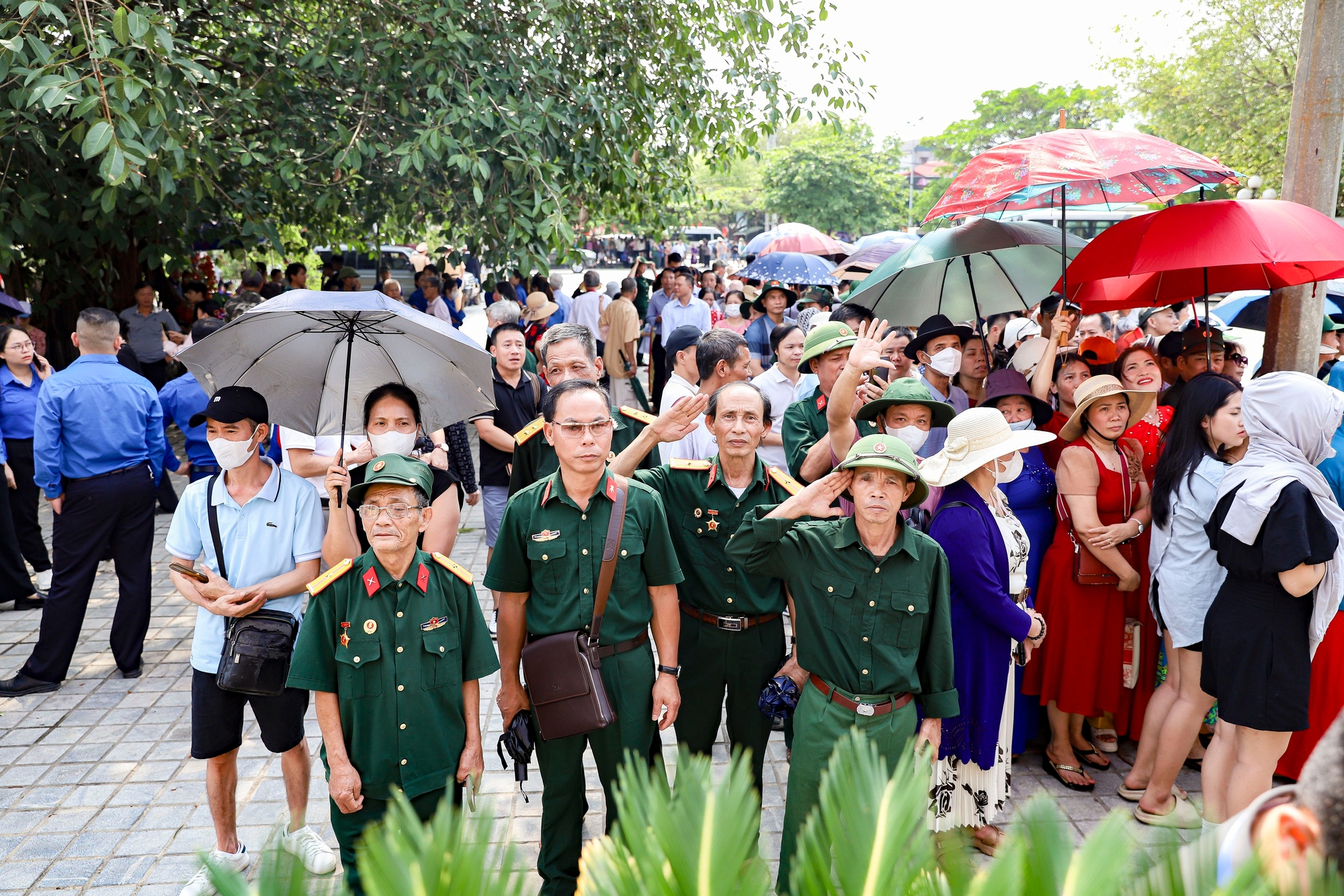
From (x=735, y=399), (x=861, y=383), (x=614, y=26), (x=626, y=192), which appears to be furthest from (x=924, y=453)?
(x=614, y=26)

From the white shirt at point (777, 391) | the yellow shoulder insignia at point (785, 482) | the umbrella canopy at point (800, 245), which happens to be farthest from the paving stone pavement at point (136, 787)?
the umbrella canopy at point (800, 245)

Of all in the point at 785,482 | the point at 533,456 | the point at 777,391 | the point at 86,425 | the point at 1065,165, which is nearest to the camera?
the point at 785,482

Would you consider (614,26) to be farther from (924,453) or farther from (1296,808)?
(1296,808)

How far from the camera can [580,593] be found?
3.39m

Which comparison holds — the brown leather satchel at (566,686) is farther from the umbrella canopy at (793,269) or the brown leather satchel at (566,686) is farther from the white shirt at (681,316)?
the white shirt at (681,316)

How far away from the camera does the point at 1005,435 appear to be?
3811 millimetres

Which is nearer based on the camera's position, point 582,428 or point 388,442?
point 582,428

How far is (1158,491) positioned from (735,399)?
190 cm

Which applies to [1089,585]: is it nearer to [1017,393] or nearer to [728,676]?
[1017,393]

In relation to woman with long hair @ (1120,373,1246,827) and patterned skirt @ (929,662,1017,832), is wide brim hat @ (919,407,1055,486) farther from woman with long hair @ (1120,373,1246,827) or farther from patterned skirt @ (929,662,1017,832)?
patterned skirt @ (929,662,1017,832)

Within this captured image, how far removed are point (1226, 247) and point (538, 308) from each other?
7532 millimetres

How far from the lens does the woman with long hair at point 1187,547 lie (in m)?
3.91

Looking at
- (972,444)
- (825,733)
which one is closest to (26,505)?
(825,733)

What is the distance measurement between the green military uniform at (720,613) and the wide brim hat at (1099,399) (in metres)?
1.53
